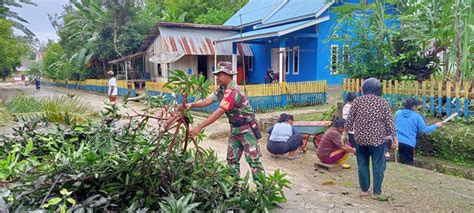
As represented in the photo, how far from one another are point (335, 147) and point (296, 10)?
13.5 meters

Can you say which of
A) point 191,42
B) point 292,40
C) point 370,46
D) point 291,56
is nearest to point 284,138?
point 370,46

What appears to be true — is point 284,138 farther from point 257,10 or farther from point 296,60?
point 257,10

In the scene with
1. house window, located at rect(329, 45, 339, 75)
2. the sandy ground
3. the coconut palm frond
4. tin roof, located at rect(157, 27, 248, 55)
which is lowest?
the sandy ground

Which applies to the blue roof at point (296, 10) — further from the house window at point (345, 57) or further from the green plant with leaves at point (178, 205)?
the green plant with leaves at point (178, 205)

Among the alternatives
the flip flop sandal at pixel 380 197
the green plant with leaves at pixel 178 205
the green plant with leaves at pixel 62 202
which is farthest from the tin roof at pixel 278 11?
the green plant with leaves at pixel 62 202

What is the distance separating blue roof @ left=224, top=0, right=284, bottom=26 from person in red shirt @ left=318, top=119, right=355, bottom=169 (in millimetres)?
14923

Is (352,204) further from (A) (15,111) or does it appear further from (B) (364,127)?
(A) (15,111)

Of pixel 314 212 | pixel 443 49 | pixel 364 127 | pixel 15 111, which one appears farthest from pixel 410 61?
pixel 15 111

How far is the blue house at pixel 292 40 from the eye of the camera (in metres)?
15.7

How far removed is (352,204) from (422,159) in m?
3.49

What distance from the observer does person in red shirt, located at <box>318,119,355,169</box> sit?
215 inches

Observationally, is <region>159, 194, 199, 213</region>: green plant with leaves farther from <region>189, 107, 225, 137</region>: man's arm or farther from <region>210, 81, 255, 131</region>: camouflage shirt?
<region>210, 81, 255, 131</region>: camouflage shirt

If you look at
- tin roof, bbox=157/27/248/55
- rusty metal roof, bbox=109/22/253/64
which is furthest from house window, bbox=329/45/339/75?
tin roof, bbox=157/27/248/55

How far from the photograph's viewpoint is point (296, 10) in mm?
17859
